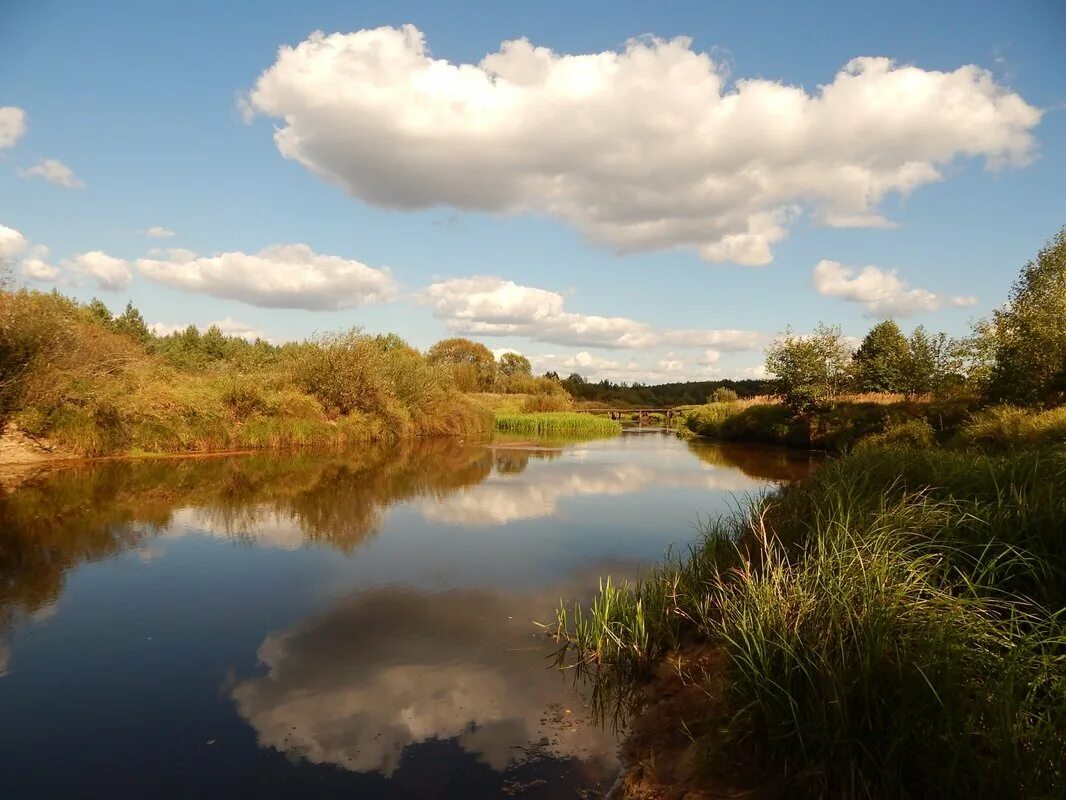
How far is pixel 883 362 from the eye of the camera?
39.4 m

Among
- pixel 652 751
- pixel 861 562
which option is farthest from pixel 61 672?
pixel 861 562

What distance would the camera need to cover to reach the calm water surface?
4594 mm

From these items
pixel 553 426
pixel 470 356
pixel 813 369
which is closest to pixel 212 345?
pixel 470 356

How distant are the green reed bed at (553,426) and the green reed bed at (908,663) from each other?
41.8 meters

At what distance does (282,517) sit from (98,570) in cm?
436

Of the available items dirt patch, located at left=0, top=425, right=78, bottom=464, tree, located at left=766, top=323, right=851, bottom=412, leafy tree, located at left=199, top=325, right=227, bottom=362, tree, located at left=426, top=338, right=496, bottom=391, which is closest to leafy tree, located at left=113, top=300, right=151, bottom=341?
leafy tree, located at left=199, top=325, right=227, bottom=362

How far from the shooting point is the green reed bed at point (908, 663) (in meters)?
2.99

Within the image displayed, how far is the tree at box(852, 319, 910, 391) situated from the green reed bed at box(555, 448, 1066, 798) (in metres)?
27.9

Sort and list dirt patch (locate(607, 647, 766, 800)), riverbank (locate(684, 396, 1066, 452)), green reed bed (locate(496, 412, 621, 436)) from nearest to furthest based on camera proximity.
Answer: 1. dirt patch (locate(607, 647, 766, 800))
2. riverbank (locate(684, 396, 1066, 452))
3. green reed bed (locate(496, 412, 621, 436))

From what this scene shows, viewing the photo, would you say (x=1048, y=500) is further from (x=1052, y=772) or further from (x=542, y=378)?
(x=542, y=378)

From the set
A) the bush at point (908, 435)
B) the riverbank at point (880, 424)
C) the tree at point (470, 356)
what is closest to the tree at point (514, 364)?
the tree at point (470, 356)

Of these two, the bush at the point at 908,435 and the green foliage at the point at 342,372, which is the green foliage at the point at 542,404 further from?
the bush at the point at 908,435

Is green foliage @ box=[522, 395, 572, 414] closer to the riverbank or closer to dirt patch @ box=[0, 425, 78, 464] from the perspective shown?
the riverbank

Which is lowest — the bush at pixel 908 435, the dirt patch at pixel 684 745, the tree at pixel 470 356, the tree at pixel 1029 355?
A: the dirt patch at pixel 684 745
